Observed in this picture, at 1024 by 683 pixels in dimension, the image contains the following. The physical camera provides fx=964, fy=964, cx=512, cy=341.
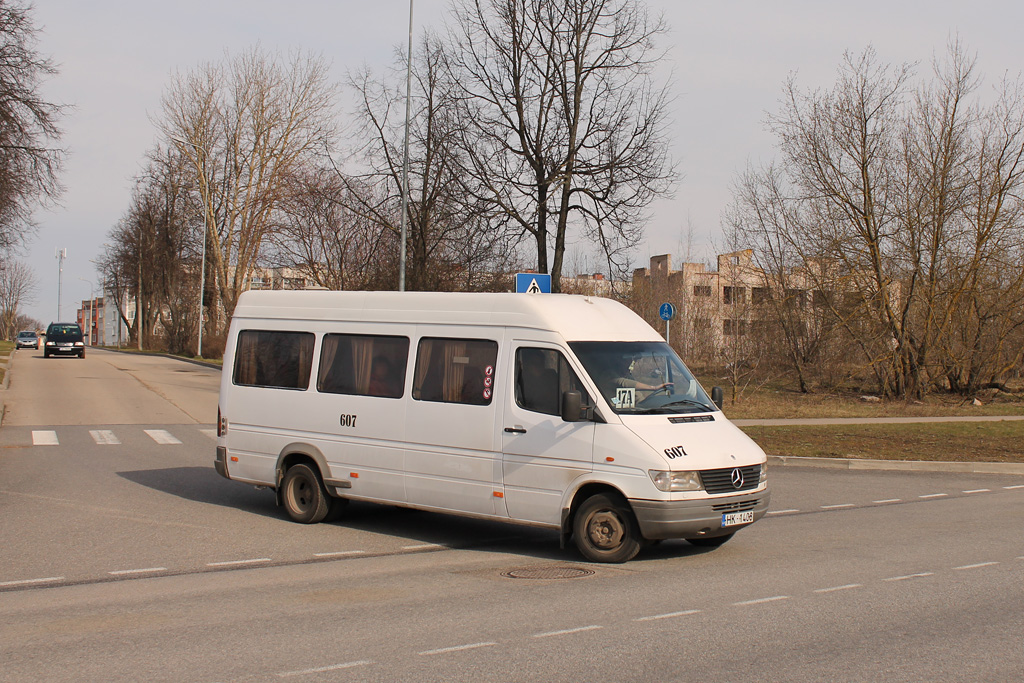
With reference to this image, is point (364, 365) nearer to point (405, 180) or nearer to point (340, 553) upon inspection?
point (340, 553)

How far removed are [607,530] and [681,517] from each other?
2.34 feet

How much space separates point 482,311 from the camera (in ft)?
31.2

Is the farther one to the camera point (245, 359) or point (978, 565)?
point (245, 359)

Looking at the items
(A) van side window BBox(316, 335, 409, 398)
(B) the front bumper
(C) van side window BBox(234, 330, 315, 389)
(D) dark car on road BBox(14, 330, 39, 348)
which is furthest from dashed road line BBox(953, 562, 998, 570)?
(D) dark car on road BBox(14, 330, 39, 348)

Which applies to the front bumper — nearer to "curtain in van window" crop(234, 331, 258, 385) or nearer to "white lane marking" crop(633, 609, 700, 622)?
"white lane marking" crop(633, 609, 700, 622)

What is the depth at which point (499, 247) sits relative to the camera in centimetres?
2655

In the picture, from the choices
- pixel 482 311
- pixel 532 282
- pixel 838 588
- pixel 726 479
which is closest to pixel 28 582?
pixel 482 311

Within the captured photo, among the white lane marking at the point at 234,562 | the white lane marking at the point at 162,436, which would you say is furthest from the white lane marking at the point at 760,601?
the white lane marking at the point at 162,436

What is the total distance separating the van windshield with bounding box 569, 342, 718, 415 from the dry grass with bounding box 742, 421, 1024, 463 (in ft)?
27.4

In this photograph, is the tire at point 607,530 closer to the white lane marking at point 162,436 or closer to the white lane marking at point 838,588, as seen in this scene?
the white lane marking at point 838,588

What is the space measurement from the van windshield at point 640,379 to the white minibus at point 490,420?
2cm

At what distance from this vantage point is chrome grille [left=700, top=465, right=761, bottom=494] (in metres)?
8.34

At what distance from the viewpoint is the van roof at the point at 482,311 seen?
30.2 feet

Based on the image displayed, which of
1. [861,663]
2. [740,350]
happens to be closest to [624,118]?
[740,350]
